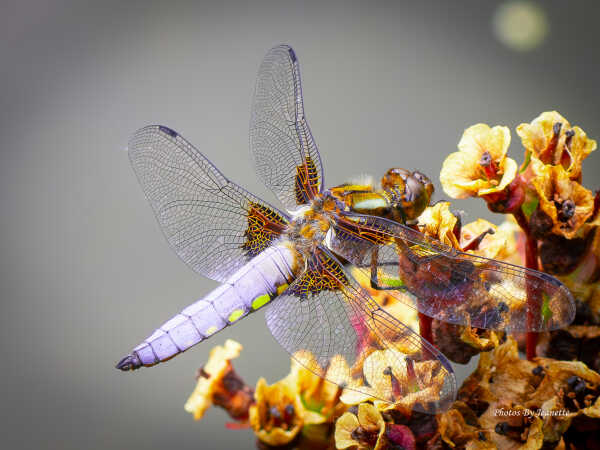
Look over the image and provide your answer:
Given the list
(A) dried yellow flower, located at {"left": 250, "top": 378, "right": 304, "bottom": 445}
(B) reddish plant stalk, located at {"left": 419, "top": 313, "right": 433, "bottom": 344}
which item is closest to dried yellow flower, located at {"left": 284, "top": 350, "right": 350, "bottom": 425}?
(A) dried yellow flower, located at {"left": 250, "top": 378, "right": 304, "bottom": 445}

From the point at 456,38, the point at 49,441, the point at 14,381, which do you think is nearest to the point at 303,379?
the point at 49,441

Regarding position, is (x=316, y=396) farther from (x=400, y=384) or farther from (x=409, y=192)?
(x=409, y=192)

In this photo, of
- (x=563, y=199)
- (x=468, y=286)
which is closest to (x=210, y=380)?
(x=468, y=286)

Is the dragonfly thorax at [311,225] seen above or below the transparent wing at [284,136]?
below

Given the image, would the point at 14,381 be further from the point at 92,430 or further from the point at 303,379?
the point at 303,379

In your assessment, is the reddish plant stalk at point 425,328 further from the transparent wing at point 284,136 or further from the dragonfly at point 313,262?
the transparent wing at point 284,136

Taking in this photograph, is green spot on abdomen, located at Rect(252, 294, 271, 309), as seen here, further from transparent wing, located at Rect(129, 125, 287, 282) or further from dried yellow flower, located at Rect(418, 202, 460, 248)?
dried yellow flower, located at Rect(418, 202, 460, 248)

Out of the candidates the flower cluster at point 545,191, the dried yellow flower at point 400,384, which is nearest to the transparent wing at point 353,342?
the dried yellow flower at point 400,384
